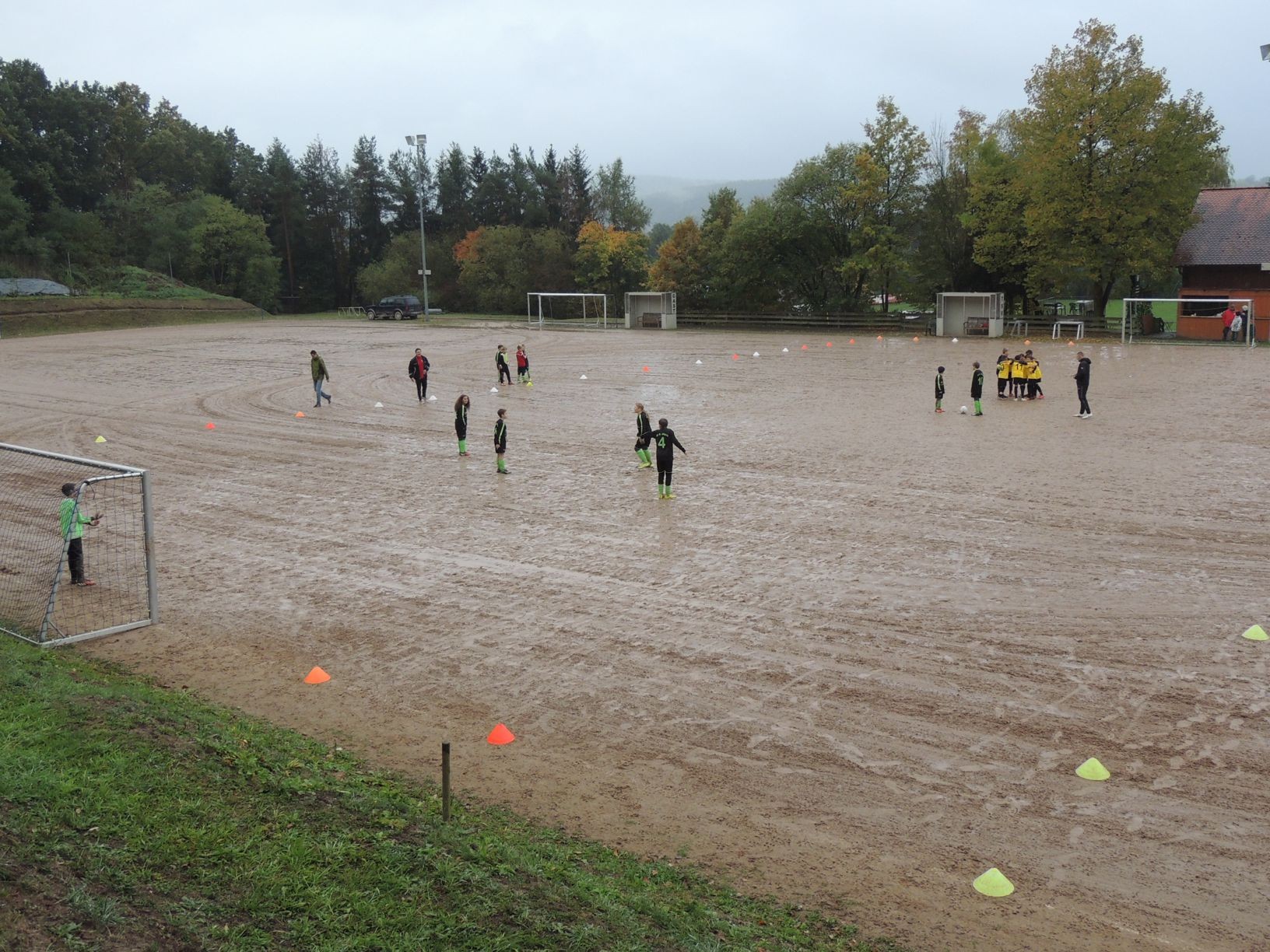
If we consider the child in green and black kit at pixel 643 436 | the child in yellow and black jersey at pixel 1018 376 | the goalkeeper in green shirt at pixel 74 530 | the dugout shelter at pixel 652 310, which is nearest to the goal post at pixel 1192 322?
the child in yellow and black jersey at pixel 1018 376

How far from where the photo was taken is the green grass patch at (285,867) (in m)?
5.28

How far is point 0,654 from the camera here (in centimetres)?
945

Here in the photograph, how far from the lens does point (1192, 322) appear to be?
4672 cm

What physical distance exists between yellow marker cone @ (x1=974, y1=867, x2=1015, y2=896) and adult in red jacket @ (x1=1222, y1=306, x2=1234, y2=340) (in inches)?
1788

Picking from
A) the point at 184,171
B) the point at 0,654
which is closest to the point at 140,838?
the point at 0,654

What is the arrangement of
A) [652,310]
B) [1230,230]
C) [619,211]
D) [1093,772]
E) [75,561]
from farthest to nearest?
1. [619,211]
2. [652,310]
3. [1230,230]
4. [75,561]
5. [1093,772]

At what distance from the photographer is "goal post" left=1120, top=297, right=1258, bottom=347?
142 ft

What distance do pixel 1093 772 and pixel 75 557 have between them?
1161cm

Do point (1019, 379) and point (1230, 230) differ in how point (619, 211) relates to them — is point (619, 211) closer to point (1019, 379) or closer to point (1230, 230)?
point (1230, 230)

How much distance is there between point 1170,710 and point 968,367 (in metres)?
28.8

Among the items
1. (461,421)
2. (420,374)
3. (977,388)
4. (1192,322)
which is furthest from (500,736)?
(1192,322)

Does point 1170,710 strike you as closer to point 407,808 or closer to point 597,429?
point 407,808

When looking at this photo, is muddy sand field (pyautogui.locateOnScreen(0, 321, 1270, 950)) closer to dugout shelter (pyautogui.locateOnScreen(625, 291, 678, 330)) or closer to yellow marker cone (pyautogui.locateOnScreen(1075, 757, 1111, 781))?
yellow marker cone (pyautogui.locateOnScreen(1075, 757, 1111, 781))

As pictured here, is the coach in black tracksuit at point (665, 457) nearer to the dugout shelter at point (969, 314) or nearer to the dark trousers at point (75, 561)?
the dark trousers at point (75, 561)
